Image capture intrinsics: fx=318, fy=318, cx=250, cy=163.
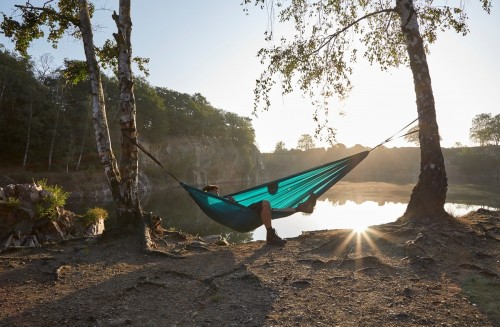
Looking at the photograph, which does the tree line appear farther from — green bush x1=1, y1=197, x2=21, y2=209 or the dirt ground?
the dirt ground

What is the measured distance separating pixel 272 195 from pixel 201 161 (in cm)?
4765

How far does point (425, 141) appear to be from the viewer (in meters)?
5.84

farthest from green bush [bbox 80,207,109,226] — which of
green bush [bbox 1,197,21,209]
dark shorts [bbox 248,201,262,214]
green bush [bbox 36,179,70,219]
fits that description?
dark shorts [bbox 248,201,262,214]

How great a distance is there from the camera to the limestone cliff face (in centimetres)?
4528

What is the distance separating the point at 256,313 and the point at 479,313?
1807 millimetres

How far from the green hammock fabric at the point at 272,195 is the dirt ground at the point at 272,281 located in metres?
0.49

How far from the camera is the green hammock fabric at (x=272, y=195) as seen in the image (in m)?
5.25

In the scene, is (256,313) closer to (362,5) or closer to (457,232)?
(457,232)

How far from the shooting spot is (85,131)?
31.4 m

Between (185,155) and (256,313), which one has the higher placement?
(185,155)

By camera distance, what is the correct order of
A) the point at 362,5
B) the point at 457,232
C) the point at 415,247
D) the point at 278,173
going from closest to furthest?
1. the point at 415,247
2. the point at 457,232
3. the point at 362,5
4. the point at 278,173

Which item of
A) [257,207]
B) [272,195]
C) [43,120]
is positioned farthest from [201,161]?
[257,207]

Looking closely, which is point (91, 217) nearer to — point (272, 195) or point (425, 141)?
point (272, 195)

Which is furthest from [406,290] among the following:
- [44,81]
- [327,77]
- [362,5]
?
[44,81]
